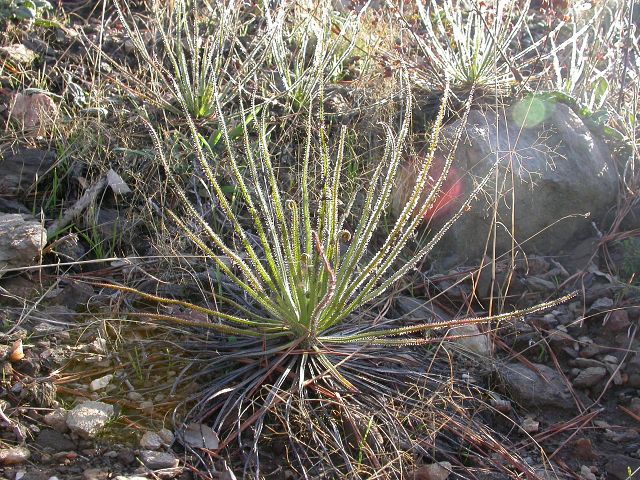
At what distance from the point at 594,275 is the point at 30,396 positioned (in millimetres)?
2249

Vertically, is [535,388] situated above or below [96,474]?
above

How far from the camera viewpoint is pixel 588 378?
2.67m

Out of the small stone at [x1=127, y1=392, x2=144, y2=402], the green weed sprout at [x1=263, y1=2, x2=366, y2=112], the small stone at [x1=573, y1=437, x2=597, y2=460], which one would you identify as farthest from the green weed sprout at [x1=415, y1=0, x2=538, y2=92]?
the small stone at [x1=127, y1=392, x2=144, y2=402]

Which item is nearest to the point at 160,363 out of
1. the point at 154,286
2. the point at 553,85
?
the point at 154,286

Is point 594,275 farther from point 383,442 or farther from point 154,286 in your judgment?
point 154,286

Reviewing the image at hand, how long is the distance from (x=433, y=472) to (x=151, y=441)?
792mm

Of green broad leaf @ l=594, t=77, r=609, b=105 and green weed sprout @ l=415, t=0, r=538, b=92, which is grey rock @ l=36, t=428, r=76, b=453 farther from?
green broad leaf @ l=594, t=77, r=609, b=105

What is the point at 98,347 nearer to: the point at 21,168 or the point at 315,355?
the point at 315,355

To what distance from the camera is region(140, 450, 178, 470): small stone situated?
2016 millimetres

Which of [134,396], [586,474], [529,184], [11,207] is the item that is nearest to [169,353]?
[134,396]

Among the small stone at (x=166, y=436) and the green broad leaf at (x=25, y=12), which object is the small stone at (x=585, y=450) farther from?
the green broad leaf at (x=25, y=12)

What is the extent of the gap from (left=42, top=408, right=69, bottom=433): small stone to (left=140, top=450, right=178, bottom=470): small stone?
0.24 metres

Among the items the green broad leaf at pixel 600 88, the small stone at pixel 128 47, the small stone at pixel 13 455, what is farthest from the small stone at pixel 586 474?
the small stone at pixel 128 47

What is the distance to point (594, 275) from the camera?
3.18m
